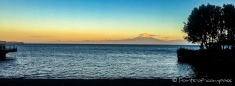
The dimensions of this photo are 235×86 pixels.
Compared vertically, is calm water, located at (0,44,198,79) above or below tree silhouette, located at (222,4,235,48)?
below

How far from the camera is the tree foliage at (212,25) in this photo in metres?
71.1

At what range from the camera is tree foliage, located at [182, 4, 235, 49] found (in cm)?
7112

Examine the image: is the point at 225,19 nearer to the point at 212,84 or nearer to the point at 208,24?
the point at 208,24

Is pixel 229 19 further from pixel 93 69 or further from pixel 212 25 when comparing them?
pixel 93 69

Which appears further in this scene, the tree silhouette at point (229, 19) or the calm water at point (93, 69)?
the tree silhouette at point (229, 19)

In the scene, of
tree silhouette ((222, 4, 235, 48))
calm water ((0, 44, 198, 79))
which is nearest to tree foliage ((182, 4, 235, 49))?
tree silhouette ((222, 4, 235, 48))

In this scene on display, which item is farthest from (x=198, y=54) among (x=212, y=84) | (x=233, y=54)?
(x=212, y=84)

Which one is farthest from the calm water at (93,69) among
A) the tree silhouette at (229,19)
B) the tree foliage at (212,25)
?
the tree silhouette at (229,19)

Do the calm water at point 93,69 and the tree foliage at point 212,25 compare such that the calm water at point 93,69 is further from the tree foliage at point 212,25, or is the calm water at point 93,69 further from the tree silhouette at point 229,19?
the tree silhouette at point 229,19

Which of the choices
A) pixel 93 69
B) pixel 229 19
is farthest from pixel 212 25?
pixel 93 69

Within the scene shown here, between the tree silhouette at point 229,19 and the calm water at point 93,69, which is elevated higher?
the tree silhouette at point 229,19

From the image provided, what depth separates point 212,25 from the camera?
72.0m

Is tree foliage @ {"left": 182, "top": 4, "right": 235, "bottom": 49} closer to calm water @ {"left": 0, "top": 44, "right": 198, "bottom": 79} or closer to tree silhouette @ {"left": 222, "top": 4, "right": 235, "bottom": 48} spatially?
tree silhouette @ {"left": 222, "top": 4, "right": 235, "bottom": 48}

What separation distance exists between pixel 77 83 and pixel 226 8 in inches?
2409
